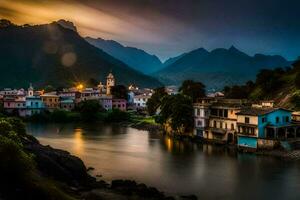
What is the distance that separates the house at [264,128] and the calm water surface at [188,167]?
7.87 ft

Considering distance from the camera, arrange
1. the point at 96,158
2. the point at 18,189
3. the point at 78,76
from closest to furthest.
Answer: the point at 18,189, the point at 96,158, the point at 78,76

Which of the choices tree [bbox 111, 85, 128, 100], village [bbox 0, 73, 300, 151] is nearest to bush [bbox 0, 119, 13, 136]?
village [bbox 0, 73, 300, 151]

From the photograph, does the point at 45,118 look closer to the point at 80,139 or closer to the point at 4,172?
the point at 80,139

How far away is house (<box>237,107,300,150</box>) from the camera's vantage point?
47312 mm

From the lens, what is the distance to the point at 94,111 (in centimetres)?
8912

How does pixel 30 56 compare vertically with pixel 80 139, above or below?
above

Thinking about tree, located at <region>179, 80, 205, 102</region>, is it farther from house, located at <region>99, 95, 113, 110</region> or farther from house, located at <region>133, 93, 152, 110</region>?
house, located at <region>133, 93, 152, 110</region>

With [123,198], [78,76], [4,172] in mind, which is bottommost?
[123,198]

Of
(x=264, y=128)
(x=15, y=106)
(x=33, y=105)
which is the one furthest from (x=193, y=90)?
(x=15, y=106)

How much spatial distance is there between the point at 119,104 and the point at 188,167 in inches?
2553

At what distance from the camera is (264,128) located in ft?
157

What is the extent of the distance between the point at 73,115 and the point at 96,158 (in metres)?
47.0

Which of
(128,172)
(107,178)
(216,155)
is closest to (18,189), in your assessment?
(107,178)

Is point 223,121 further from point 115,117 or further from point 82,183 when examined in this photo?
point 115,117
